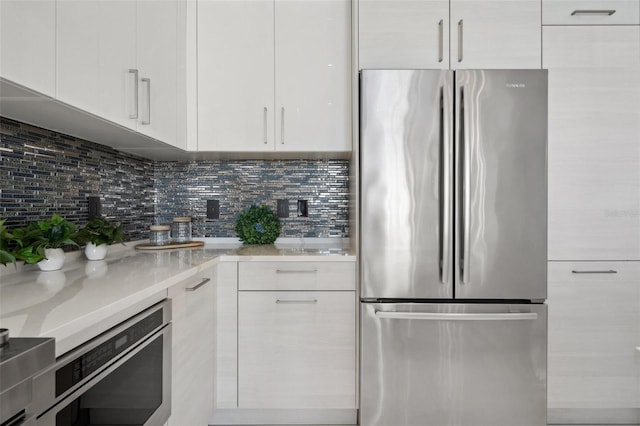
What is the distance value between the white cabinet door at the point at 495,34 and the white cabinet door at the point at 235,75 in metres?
0.99

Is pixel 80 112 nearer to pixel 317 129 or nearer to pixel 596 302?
pixel 317 129

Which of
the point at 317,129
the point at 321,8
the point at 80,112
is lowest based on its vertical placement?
the point at 80,112

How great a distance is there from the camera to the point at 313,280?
193 cm

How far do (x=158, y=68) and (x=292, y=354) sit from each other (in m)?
1.50

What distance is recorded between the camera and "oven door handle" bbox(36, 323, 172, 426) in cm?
78

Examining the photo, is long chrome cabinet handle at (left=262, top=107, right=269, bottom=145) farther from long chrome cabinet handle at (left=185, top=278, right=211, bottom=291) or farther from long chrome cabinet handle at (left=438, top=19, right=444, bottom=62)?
long chrome cabinet handle at (left=438, top=19, right=444, bottom=62)

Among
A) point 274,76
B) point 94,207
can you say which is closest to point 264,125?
point 274,76

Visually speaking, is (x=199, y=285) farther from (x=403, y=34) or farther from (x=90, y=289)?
(x=403, y=34)

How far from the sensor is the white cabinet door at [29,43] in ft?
2.96

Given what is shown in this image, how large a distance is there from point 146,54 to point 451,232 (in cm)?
155

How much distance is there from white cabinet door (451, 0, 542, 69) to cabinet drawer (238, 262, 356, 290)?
1.16 m

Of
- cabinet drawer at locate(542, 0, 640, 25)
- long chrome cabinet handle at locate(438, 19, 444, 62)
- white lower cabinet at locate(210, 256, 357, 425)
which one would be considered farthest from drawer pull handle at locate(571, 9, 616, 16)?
white lower cabinet at locate(210, 256, 357, 425)

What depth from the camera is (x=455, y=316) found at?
1786 millimetres

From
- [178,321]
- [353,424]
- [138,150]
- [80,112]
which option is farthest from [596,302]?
[138,150]
